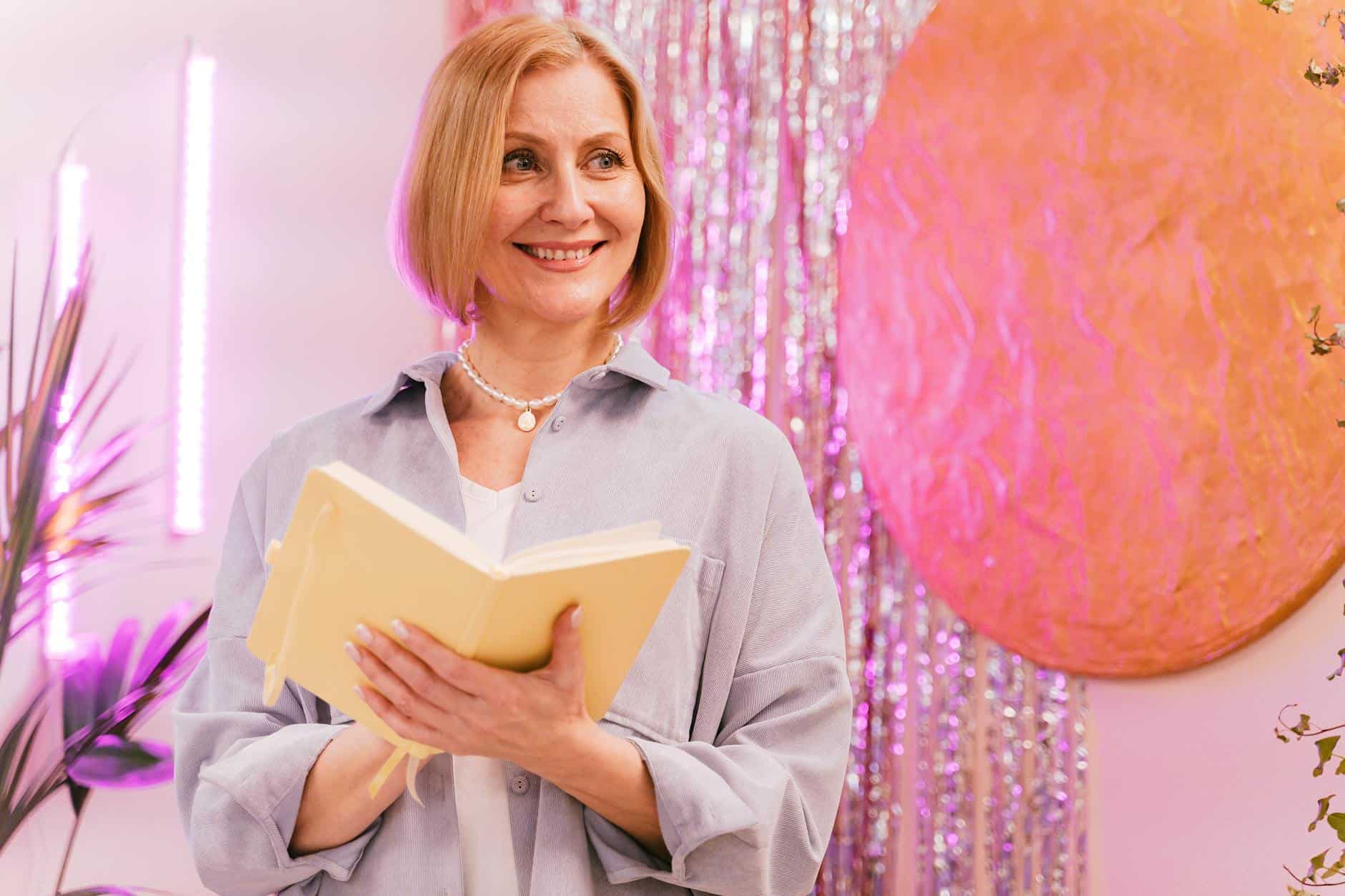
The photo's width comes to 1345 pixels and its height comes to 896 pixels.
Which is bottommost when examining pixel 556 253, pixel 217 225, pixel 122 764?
pixel 122 764

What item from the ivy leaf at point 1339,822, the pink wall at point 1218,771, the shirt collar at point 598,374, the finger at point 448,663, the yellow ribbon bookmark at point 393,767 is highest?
the shirt collar at point 598,374

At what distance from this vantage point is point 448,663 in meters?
1.00

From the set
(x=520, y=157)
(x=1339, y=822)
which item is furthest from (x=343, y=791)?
(x=1339, y=822)

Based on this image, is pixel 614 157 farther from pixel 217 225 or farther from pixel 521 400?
pixel 217 225

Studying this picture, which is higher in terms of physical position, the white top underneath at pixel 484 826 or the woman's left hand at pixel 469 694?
the woman's left hand at pixel 469 694

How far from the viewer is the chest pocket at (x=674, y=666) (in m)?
1.31

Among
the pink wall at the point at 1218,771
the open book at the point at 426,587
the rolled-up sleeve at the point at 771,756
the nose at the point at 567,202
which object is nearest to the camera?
the open book at the point at 426,587

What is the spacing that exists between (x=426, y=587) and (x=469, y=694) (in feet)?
0.41

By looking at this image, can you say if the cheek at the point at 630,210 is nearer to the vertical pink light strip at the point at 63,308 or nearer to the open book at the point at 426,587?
the open book at the point at 426,587

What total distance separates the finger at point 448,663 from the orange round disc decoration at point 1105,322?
1.45m

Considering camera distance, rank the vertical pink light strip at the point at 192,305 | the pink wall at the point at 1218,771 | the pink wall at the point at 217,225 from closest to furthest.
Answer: the pink wall at the point at 1218,771
the pink wall at the point at 217,225
the vertical pink light strip at the point at 192,305

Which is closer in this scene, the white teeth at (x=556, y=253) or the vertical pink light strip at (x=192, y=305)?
the white teeth at (x=556, y=253)

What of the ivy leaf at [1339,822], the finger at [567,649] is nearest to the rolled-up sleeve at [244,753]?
the finger at [567,649]

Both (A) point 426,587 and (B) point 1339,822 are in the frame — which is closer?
(A) point 426,587
